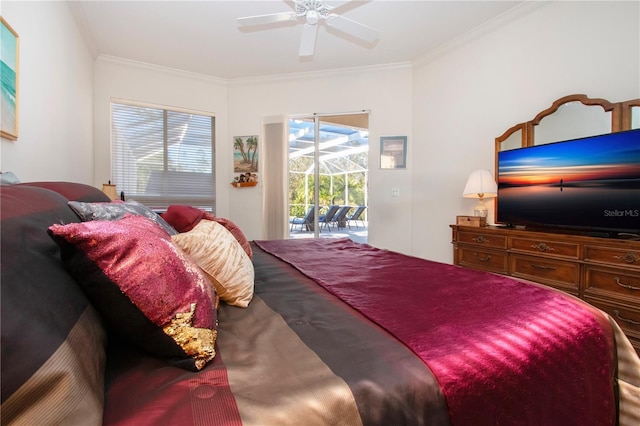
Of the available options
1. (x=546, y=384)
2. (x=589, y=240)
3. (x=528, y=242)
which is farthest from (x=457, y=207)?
(x=546, y=384)

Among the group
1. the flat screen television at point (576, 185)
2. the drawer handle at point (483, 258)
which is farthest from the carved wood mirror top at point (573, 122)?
the drawer handle at point (483, 258)

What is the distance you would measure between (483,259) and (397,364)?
2539 millimetres

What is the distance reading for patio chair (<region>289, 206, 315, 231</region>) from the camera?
481 cm

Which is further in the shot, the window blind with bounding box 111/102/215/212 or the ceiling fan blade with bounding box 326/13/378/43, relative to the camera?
the window blind with bounding box 111/102/215/212

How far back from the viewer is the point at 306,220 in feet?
16.2

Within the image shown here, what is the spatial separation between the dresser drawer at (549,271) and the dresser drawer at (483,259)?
90 mm

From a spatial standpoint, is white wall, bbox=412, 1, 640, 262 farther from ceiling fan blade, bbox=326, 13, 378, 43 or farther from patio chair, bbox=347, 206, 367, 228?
ceiling fan blade, bbox=326, 13, 378, 43

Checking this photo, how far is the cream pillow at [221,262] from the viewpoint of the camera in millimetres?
1003

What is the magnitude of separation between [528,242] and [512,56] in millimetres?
1894

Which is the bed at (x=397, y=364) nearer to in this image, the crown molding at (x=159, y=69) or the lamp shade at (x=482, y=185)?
the lamp shade at (x=482, y=185)

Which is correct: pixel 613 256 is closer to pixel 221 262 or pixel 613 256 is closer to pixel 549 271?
pixel 549 271

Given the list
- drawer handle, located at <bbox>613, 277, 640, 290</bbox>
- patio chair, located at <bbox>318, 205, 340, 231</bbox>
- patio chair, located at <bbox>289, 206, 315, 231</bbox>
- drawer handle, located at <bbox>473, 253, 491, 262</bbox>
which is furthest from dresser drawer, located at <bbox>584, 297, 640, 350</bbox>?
patio chair, located at <bbox>289, 206, 315, 231</bbox>

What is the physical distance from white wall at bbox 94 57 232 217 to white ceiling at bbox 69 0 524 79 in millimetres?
150

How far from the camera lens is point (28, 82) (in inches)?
77.3
